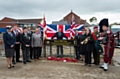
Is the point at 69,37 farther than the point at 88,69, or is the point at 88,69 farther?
the point at 69,37

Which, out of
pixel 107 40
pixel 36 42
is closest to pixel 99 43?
pixel 107 40

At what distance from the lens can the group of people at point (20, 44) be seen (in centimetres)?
729

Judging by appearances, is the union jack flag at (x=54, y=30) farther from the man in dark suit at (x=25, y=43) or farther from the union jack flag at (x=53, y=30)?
the man in dark suit at (x=25, y=43)

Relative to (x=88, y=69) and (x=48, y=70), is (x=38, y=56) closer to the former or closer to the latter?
(x=48, y=70)

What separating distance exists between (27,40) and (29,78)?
115 inches

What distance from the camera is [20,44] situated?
8.48 metres

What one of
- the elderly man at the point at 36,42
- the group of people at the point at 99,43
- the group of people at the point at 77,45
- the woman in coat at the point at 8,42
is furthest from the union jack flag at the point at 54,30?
the woman in coat at the point at 8,42

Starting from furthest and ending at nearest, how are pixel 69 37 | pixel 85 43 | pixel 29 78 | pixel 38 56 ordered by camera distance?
pixel 69 37, pixel 38 56, pixel 85 43, pixel 29 78

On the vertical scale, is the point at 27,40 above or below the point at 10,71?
above

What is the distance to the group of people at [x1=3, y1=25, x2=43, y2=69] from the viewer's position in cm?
729

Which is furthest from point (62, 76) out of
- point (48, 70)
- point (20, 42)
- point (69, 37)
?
point (69, 37)

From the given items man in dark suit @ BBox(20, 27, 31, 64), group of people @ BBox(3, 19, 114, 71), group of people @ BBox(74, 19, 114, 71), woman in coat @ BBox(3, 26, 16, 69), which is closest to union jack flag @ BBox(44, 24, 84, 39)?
group of people @ BBox(3, 19, 114, 71)

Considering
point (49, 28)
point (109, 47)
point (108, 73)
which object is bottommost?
point (108, 73)

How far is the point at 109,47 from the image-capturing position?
23.5 ft
